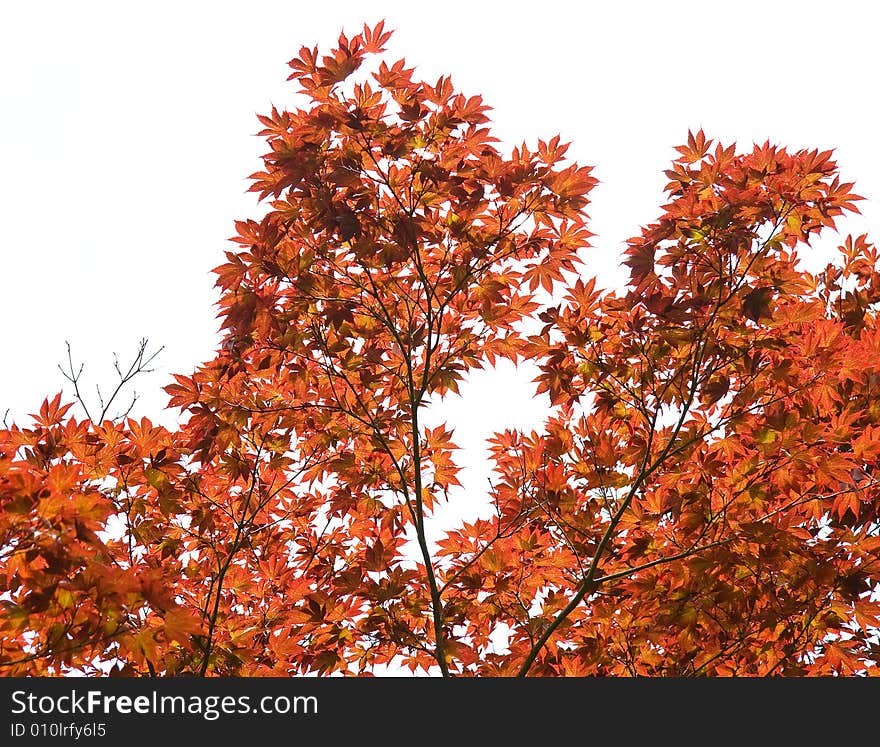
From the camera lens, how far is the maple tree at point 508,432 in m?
4.37

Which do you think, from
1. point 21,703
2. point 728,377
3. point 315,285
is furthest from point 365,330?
point 21,703

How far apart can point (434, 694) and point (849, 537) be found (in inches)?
104

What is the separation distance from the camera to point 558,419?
5469mm

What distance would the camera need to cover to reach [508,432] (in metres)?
5.24

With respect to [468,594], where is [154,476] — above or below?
above

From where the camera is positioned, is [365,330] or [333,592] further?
[365,330]

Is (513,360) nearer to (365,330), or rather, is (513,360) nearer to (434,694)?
(365,330)

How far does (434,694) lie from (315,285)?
7.44ft

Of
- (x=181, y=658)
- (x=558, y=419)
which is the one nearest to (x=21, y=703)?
(x=181, y=658)

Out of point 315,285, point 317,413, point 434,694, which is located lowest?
point 434,694

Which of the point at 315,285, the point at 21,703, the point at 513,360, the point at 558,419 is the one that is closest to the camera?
the point at 21,703

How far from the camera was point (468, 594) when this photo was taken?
473 centimetres

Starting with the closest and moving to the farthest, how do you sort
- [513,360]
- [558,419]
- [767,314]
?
1. [767,314]
2. [513,360]
3. [558,419]

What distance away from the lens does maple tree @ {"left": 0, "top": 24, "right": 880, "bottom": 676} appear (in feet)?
14.3
